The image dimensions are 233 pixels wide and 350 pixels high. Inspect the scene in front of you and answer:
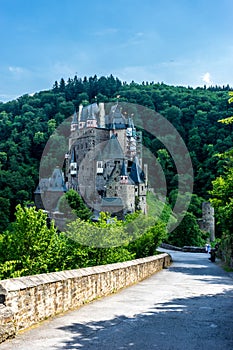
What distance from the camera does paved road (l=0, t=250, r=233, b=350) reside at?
5867 millimetres

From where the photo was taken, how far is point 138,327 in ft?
22.9

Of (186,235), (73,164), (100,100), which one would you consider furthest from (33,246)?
(100,100)

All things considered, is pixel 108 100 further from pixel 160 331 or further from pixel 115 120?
pixel 160 331

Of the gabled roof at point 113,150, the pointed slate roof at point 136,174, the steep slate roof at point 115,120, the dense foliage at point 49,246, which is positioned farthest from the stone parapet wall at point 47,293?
the steep slate roof at point 115,120

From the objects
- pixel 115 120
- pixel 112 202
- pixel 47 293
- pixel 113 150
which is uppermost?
pixel 115 120

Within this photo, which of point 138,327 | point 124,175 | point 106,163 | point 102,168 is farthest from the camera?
point 102,168

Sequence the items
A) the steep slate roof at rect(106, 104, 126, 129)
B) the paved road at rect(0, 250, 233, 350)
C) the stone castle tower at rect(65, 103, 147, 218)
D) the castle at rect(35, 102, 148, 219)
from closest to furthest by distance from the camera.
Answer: the paved road at rect(0, 250, 233, 350) < the stone castle tower at rect(65, 103, 147, 218) < the castle at rect(35, 102, 148, 219) < the steep slate roof at rect(106, 104, 126, 129)

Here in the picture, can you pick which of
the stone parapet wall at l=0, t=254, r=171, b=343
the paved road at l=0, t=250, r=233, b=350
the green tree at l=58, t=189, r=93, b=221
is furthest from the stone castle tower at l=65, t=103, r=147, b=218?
the paved road at l=0, t=250, r=233, b=350

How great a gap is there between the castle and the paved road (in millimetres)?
66185

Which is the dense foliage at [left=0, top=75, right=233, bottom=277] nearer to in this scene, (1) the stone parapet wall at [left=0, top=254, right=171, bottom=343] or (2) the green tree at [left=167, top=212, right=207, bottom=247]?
(2) the green tree at [left=167, top=212, right=207, bottom=247]

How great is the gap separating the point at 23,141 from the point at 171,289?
114 m

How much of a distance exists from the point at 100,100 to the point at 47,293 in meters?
129

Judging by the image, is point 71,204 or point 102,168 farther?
point 102,168

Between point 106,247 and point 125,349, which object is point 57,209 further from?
point 125,349
